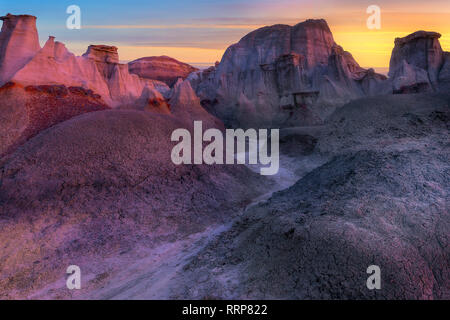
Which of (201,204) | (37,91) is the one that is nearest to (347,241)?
(201,204)

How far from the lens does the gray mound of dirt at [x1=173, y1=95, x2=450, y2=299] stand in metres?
3.50

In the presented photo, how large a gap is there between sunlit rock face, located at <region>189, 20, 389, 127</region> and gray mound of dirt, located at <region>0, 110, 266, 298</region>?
51.4ft

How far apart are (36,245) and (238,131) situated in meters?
19.1

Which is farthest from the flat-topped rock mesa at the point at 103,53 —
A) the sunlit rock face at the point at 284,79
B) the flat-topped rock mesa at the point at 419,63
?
the flat-topped rock mesa at the point at 419,63

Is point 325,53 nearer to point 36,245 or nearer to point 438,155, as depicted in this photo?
point 438,155

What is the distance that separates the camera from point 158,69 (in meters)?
52.0

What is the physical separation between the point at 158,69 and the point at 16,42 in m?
38.0

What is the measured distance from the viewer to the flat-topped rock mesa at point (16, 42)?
14.7m

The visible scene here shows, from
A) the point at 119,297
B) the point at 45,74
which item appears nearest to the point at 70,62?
the point at 45,74

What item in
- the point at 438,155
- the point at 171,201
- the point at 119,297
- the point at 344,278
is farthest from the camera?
the point at 171,201

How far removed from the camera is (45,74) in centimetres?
1445

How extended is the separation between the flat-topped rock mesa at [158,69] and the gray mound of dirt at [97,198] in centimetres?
4311

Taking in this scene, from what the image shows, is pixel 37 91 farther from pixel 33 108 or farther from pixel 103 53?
pixel 103 53

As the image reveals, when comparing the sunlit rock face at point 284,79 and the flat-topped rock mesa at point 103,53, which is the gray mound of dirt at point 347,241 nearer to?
the sunlit rock face at point 284,79
